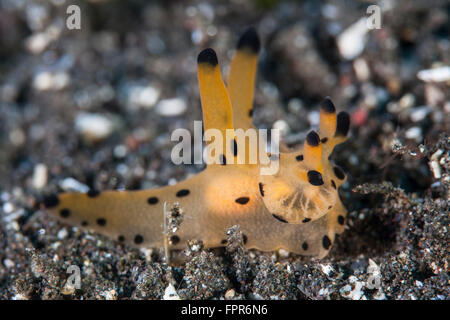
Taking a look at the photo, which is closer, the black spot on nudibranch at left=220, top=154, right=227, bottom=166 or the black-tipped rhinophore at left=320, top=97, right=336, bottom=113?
the black-tipped rhinophore at left=320, top=97, right=336, bottom=113

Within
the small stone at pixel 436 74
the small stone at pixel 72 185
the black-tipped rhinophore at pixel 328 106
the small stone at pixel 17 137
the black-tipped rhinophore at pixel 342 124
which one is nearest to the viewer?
the black-tipped rhinophore at pixel 328 106

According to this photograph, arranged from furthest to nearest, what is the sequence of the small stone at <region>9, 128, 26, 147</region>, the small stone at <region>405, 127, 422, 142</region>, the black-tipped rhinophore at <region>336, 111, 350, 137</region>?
the small stone at <region>9, 128, 26, 147</region> < the small stone at <region>405, 127, 422, 142</region> < the black-tipped rhinophore at <region>336, 111, 350, 137</region>

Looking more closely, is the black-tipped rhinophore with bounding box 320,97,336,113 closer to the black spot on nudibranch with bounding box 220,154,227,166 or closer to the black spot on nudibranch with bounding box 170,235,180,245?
the black spot on nudibranch with bounding box 220,154,227,166

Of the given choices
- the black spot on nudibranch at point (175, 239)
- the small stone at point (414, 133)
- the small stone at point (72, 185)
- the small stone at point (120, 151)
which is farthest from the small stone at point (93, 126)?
the small stone at point (414, 133)

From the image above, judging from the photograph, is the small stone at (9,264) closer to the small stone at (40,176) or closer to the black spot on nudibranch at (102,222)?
the black spot on nudibranch at (102,222)

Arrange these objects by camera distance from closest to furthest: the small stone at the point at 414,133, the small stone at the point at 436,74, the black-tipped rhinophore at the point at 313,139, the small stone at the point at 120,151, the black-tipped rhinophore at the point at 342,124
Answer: the black-tipped rhinophore at the point at 313,139
the black-tipped rhinophore at the point at 342,124
the small stone at the point at 414,133
the small stone at the point at 436,74
the small stone at the point at 120,151

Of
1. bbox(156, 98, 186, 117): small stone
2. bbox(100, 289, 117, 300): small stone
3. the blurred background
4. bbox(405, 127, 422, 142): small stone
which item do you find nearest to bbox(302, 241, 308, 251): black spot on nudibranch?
the blurred background
